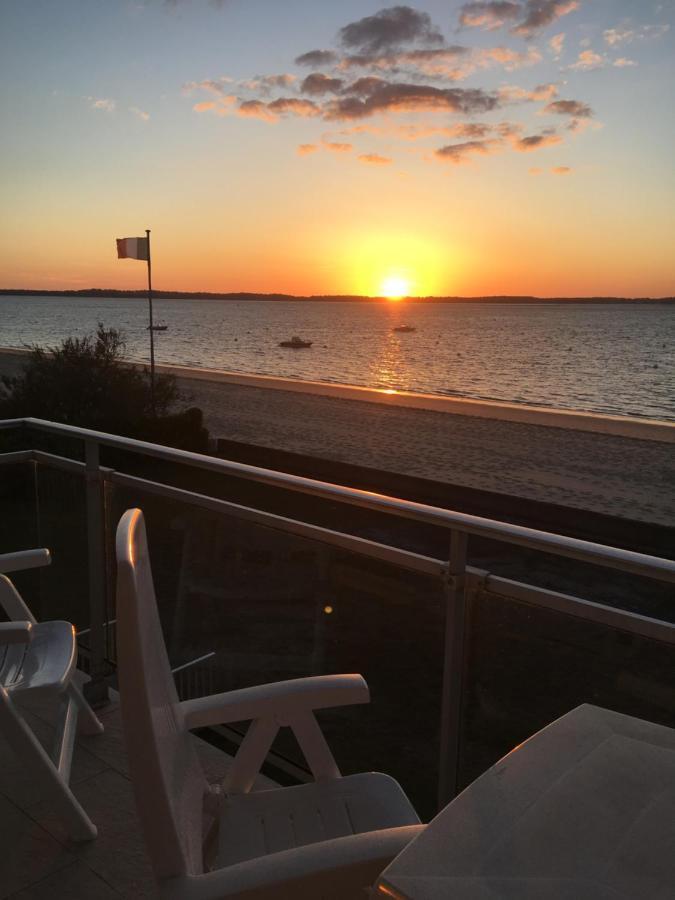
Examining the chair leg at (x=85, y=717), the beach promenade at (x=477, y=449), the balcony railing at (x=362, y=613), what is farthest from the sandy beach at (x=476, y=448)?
the chair leg at (x=85, y=717)

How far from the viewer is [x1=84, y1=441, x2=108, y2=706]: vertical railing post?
3.14 m

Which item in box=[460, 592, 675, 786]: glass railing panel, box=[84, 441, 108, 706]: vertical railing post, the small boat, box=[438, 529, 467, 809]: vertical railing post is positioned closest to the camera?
box=[460, 592, 675, 786]: glass railing panel

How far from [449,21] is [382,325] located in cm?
10667

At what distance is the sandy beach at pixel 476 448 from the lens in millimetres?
14844

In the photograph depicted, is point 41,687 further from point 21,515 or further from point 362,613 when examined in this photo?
point 21,515

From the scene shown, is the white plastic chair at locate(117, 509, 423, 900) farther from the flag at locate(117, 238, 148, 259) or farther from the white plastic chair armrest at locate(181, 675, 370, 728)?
A: the flag at locate(117, 238, 148, 259)

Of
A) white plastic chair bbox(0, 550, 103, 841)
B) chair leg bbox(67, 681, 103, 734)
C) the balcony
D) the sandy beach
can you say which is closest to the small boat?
the sandy beach

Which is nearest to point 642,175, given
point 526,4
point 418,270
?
point 526,4

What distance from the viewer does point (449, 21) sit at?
425 inches

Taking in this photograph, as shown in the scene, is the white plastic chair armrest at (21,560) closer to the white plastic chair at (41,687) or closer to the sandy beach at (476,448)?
the white plastic chair at (41,687)

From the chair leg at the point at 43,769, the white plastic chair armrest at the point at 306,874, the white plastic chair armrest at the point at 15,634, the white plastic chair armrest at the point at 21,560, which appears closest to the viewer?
the white plastic chair armrest at the point at 306,874

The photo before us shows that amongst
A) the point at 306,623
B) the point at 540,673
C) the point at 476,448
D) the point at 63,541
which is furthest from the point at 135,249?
the point at 540,673

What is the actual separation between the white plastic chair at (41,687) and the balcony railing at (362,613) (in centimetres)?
45

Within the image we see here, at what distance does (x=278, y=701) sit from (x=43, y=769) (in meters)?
0.96
